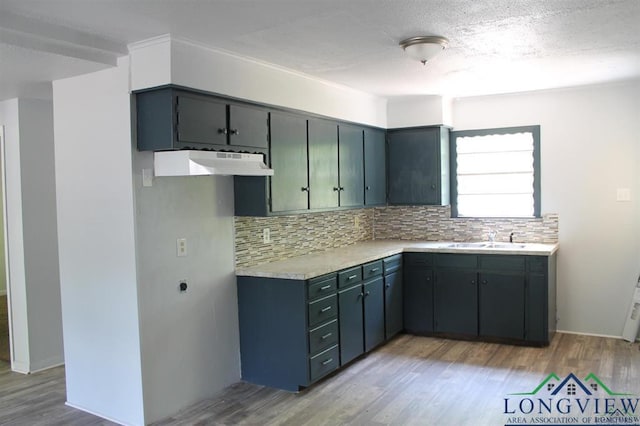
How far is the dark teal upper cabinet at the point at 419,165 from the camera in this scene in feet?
17.7

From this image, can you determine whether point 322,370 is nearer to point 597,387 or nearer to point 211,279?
point 211,279

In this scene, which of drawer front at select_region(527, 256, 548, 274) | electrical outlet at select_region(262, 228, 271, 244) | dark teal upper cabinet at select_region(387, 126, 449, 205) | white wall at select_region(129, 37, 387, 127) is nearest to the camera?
white wall at select_region(129, 37, 387, 127)

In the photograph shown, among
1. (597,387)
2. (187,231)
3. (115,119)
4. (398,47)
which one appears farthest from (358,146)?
(597,387)

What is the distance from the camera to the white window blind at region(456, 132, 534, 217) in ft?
17.5

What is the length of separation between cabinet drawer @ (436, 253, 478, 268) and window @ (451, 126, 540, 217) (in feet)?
2.55

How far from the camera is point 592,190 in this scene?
5035 mm

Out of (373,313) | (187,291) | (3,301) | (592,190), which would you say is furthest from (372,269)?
(3,301)

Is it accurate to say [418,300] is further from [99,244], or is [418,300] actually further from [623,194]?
[99,244]

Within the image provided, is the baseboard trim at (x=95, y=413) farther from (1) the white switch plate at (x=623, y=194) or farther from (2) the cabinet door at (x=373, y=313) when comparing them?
(1) the white switch plate at (x=623, y=194)

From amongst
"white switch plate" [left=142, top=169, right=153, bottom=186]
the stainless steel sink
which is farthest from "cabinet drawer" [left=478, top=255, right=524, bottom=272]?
"white switch plate" [left=142, top=169, right=153, bottom=186]

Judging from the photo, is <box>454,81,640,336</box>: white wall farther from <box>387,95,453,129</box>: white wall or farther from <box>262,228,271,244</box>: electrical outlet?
<box>262,228,271,244</box>: electrical outlet

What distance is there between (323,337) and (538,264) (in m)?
2.00

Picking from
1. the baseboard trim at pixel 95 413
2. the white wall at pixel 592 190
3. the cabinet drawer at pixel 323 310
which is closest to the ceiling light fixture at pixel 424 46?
the cabinet drawer at pixel 323 310

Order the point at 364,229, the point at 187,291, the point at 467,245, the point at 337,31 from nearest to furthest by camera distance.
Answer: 1. the point at 337,31
2. the point at 187,291
3. the point at 467,245
4. the point at 364,229
